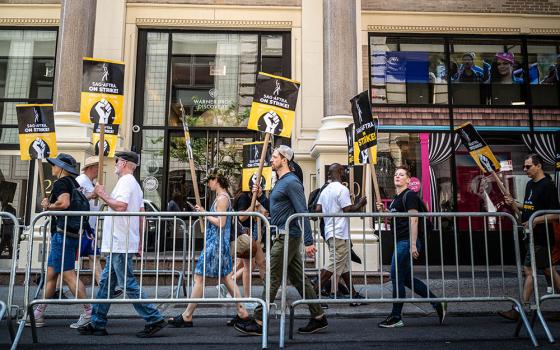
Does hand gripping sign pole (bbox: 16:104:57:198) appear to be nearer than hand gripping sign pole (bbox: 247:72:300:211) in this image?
No

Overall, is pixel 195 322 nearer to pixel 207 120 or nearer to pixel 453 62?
pixel 207 120

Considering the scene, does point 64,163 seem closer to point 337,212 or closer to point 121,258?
point 121,258

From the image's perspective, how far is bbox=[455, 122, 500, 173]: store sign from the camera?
7316 mm

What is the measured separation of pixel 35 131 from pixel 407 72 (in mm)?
8700

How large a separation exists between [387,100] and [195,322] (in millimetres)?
7872

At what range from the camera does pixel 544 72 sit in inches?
480

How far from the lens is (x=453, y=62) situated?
1206cm

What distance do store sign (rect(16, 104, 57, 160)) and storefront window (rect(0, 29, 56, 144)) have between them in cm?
484

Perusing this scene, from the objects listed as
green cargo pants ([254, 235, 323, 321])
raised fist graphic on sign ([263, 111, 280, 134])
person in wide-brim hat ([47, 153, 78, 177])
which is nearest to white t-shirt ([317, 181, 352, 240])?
raised fist graphic on sign ([263, 111, 280, 134])

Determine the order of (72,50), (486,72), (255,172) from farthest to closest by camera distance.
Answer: (486,72) → (72,50) → (255,172)

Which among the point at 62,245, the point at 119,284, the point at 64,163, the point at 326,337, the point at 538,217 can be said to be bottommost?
the point at 326,337

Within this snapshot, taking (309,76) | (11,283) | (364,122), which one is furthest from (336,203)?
(309,76)

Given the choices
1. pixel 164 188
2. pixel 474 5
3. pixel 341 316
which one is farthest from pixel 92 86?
pixel 474 5

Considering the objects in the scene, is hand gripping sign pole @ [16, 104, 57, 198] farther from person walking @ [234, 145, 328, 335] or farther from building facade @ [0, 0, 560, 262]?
person walking @ [234, 145, 328, 335]
